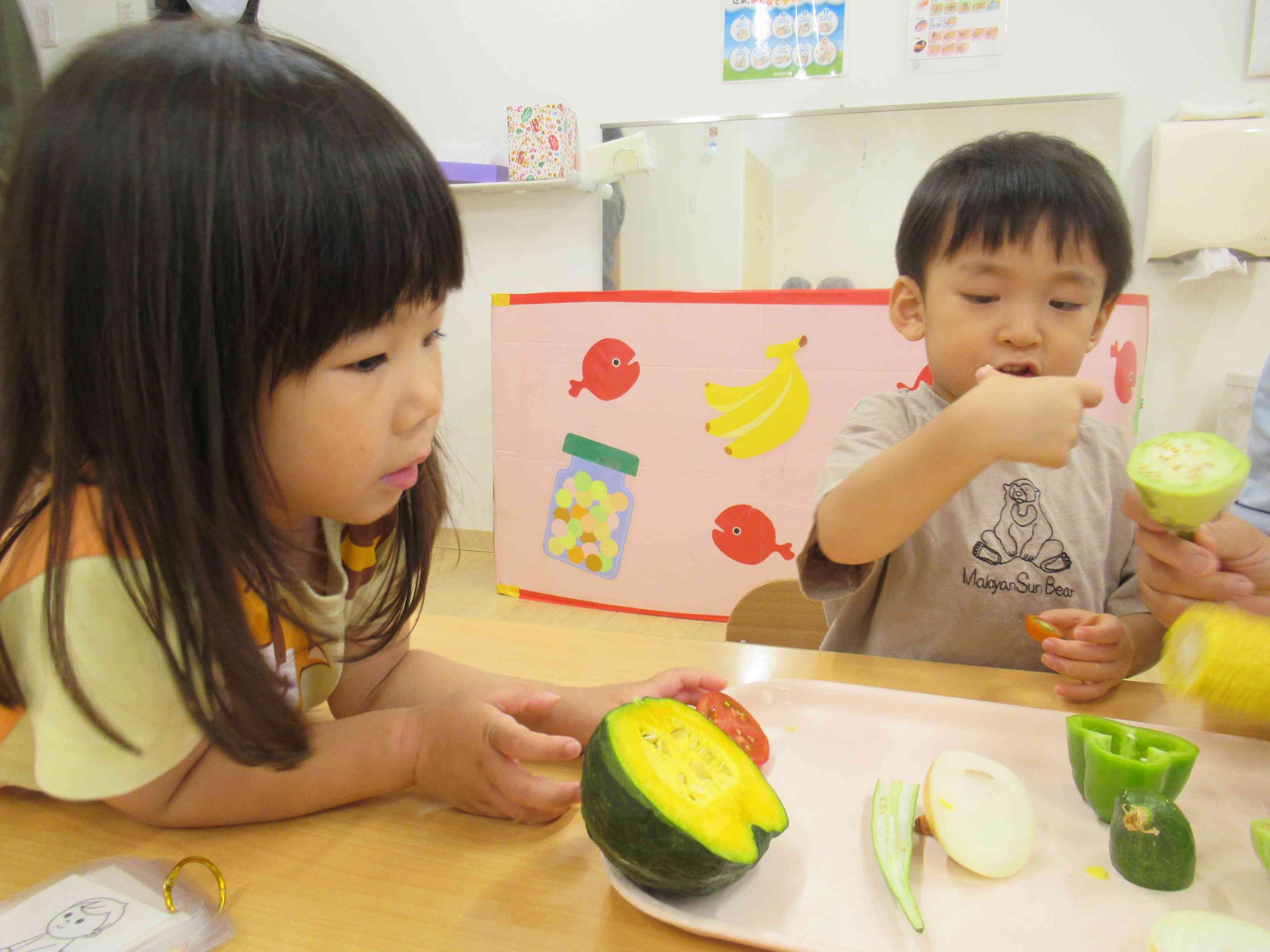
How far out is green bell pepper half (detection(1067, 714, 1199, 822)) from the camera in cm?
47

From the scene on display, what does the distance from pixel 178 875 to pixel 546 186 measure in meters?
2.54

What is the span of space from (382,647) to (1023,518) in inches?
25.9

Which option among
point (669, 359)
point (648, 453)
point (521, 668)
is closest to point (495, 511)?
point (648, 453)

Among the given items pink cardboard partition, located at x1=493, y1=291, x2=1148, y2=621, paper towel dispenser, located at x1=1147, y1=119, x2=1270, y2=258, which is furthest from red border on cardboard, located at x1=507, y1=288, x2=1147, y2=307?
paper towel dispenser, located at x1=1147, y1=119, x2=1270, y2=258

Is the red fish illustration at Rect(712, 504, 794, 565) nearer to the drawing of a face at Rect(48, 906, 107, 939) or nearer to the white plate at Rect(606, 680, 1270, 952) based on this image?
the white plate at Rect(606, 680, 1270, 952)

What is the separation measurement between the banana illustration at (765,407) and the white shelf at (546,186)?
97cm

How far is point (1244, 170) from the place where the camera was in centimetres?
213

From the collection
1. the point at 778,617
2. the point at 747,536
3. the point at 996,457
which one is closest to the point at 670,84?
the point at 747,536

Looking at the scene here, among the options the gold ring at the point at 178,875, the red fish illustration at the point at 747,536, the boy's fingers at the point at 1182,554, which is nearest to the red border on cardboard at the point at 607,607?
the red fish illustration at the point at 747,536

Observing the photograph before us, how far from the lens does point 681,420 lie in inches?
81.4

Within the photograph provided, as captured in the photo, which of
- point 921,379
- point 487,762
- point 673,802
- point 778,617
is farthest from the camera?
point 921,379

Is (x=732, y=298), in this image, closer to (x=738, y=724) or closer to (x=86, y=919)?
(x=738, y=724)

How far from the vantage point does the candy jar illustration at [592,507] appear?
7.04 ft

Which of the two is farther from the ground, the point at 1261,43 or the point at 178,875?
the point at 1261,43
